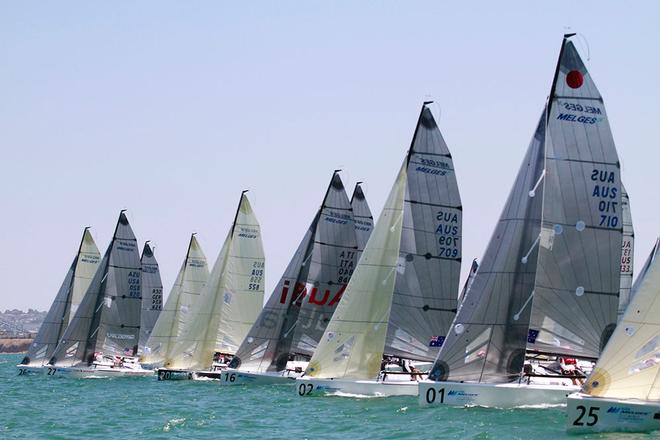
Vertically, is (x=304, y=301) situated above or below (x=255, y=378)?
above

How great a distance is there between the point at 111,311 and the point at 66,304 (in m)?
6.43

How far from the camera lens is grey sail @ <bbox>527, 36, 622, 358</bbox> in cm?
3300

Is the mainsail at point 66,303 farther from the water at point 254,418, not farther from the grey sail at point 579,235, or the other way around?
the grey sail at point 579,235

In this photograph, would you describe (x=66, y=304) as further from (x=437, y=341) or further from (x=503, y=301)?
(x=503, y=301)

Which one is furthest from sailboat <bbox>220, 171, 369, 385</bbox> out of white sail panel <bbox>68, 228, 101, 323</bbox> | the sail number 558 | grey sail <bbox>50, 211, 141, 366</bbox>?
the sail number 558

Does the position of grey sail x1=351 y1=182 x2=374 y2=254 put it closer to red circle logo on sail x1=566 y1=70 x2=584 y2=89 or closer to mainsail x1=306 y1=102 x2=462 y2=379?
mainsail x1=306 y1=102 x2=462 y2=379

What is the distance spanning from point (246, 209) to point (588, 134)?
25.6m

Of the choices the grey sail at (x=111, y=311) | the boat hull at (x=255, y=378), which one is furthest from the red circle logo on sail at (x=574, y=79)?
the grey sail at (x=111, y=311)

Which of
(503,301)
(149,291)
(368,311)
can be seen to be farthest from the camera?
(149,291)

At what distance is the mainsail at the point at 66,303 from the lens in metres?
66.3

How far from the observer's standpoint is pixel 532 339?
33.2 metres

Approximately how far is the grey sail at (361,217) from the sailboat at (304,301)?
0.17 m

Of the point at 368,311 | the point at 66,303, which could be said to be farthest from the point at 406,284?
the point at 66,303

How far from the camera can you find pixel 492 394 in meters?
32.8
